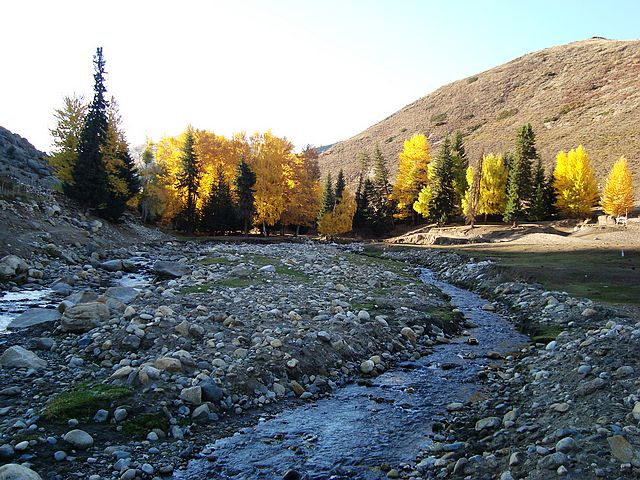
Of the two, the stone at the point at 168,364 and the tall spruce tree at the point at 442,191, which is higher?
the tall spruce tree at the point at 442,191

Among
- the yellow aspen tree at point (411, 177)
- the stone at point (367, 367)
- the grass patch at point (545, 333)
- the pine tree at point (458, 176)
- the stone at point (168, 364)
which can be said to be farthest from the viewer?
the yellow aspen tree at point (411, 177)

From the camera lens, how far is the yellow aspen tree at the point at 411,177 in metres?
73.6

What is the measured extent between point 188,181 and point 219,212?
18.1 feet

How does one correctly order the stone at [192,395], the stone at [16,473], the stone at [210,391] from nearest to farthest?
the stone at [16,473], the stone at [192,395], the stone at [210,391]

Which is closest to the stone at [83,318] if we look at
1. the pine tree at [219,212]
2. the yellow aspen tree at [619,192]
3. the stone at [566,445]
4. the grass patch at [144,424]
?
→ the grass patch at [144,424]

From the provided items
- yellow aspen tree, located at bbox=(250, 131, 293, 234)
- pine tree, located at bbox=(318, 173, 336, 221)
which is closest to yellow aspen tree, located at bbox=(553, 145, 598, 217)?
pine tree, located at bbox=(318, 173, 336, 221)

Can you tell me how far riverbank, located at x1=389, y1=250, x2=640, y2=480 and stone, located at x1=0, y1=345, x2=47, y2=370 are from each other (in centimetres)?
817

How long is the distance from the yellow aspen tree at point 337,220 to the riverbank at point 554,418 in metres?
48.5

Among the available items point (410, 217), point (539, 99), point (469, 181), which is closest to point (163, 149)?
point (410, 217)

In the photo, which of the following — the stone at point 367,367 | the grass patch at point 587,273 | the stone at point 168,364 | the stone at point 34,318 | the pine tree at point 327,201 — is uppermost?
the pine tree at point 327,201

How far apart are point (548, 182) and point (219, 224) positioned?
1986 inches

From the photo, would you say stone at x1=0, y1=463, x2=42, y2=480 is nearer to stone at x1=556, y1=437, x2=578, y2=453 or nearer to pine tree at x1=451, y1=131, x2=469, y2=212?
stone at x1=556, y1=437, x2=578, y2=453

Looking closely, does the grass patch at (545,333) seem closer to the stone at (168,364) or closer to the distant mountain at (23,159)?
the stone at (168,364)

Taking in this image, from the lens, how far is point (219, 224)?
58625mm
